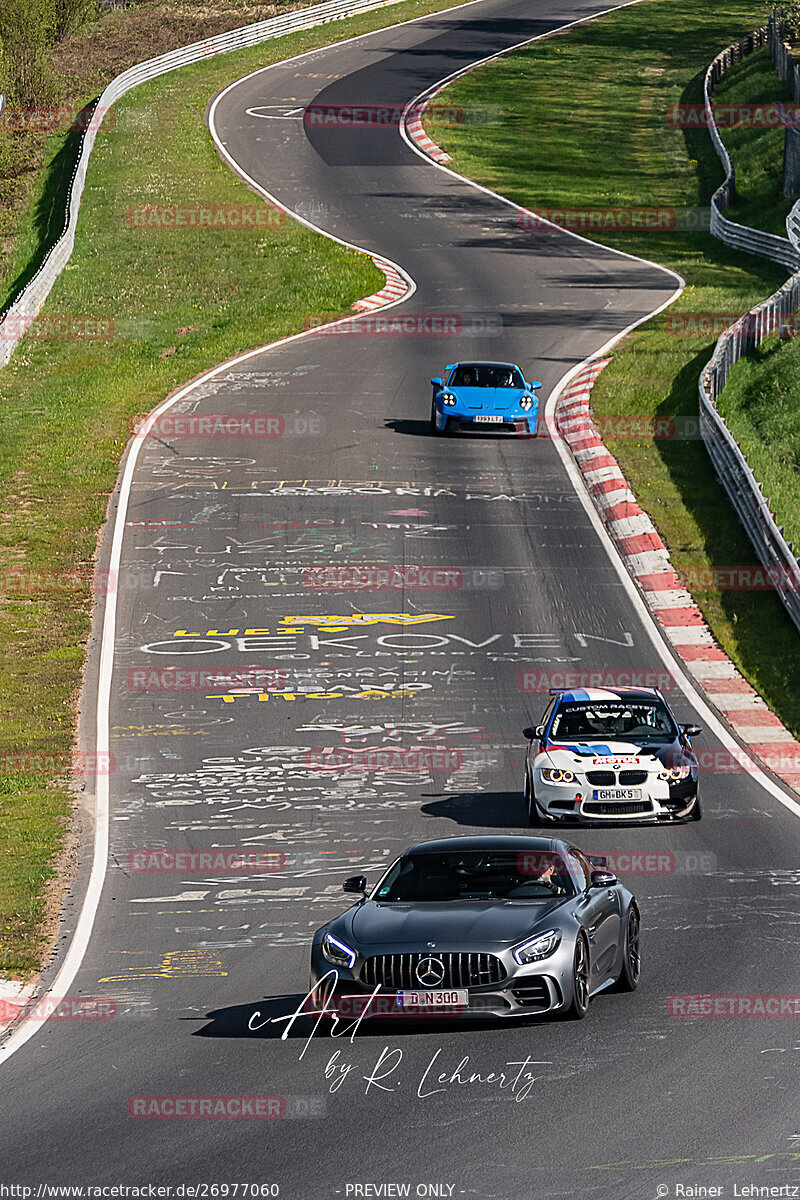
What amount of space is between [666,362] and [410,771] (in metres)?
22.8

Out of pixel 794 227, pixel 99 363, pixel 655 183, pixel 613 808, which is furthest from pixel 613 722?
pixel 655 183

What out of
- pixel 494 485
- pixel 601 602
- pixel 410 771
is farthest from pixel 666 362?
pixel 410 771

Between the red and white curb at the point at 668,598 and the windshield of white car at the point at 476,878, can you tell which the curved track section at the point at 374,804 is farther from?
the windshield of white car at the point at 476,878

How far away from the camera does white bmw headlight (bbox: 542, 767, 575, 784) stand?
17812mm

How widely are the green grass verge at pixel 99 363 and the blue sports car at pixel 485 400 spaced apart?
6.83 m

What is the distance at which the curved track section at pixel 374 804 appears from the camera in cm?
882

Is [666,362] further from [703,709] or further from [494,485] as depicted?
[703,709]

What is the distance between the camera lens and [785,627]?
25766 mm

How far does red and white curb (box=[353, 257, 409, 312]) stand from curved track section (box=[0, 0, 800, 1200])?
62 cm

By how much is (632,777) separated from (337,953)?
7.42m

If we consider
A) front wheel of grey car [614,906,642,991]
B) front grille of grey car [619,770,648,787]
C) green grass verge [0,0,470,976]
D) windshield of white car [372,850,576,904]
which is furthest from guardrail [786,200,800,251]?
windshield of white car [372,850,576,904]

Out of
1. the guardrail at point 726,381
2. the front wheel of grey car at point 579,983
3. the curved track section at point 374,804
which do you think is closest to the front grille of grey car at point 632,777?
the curved track section at point 374,804

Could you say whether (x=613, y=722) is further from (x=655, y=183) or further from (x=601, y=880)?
(x=655, y=183)

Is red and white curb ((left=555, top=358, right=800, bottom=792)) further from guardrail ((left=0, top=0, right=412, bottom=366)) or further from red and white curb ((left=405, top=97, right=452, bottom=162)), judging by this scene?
red and white curb ((left=405, top=97, right=452, bottom=162))
